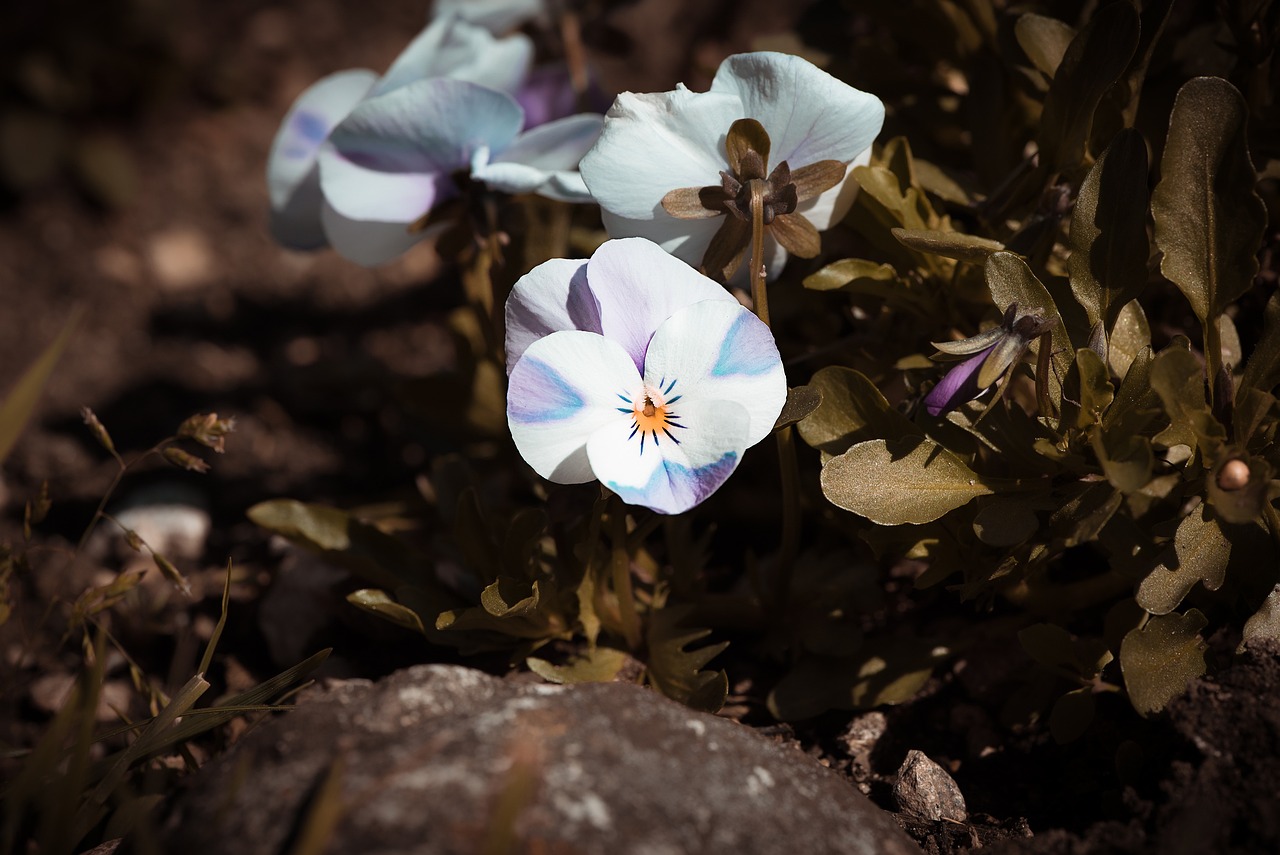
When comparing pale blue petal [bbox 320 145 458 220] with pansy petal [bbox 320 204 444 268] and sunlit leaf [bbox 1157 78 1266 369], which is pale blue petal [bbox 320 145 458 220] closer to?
pansy petal [bbox 320 204 444 268]

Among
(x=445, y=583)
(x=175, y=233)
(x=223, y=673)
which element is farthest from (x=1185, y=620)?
(x=175, y=233)

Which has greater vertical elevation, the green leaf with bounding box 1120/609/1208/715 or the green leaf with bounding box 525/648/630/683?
the green leaf with bounding box 1120/609/1208/715

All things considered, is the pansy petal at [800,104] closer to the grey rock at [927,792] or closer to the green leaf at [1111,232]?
the green leaf at [1111,232]

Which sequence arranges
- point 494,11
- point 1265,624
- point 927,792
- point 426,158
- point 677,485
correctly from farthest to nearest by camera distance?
1. point 494,11
2. point 426,158
3. point 927,792
4. point 1265,624
5. point 677,485

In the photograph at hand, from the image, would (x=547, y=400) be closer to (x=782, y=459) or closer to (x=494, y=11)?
(x=782, y=459)

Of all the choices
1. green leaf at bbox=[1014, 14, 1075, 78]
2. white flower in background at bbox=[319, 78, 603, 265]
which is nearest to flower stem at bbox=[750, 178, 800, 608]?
white flower in background at bbox=[319, 78, 603, 265]

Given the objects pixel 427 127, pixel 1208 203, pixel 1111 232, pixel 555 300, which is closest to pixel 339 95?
pixel 427 127

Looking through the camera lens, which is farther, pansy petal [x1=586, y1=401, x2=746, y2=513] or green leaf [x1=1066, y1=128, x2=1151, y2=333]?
green leaf [x1=1066, y1=128, x2=1151, y2=333]

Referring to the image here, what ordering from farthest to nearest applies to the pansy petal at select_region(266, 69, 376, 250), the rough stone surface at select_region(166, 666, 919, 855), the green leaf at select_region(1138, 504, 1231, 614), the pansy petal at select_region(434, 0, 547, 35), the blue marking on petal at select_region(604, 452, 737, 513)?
the pansy petal at select_region(434, 0, 547, 35) < the pansy petal at select_region(266, 69, 376, 250) < the green leaf at select_region(1138, 504, 1231, 614) < the blue marking on petal at select_region(604, 452, 737, 513) < the rough stone surface at select_region(166, 666, 919, 855)
